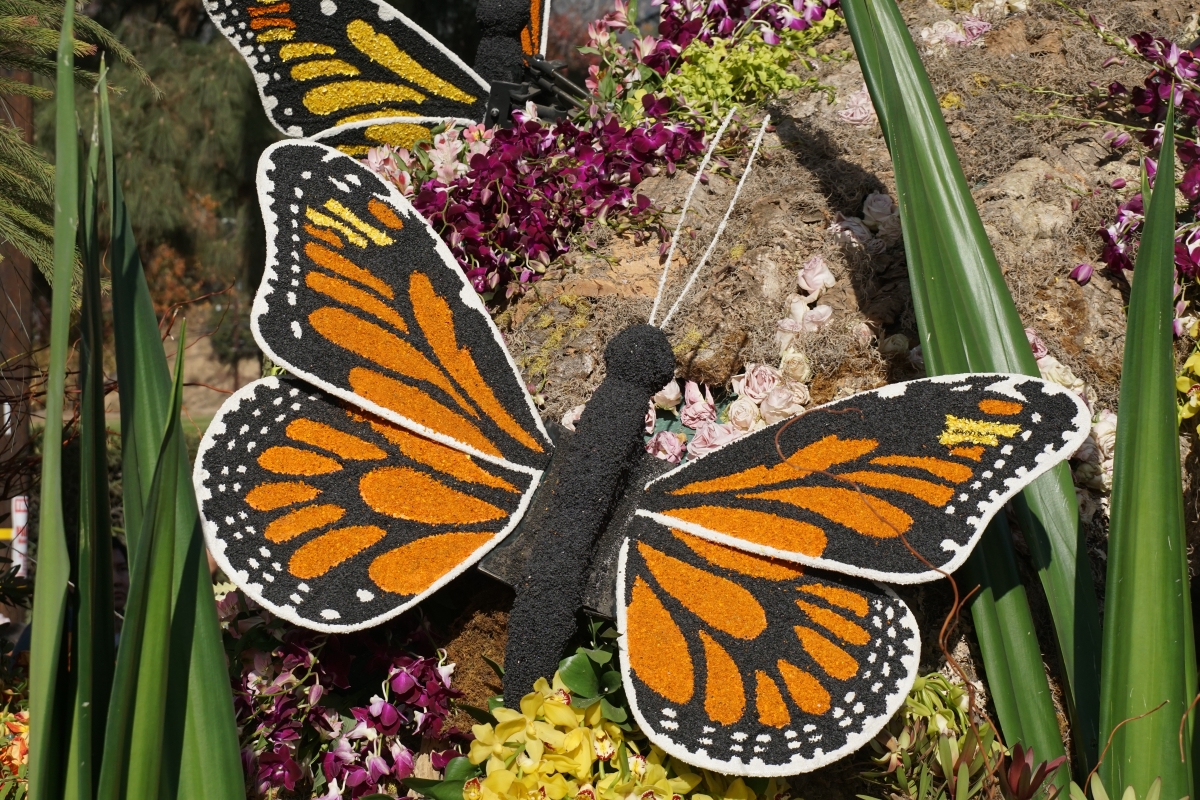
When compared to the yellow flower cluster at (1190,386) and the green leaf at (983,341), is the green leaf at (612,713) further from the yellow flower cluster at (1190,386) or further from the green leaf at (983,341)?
the yellow flower cluster at (1190,386)

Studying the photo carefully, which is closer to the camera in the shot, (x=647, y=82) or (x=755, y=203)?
(x=755, y=203)

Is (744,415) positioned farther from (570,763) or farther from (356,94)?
(356,94)

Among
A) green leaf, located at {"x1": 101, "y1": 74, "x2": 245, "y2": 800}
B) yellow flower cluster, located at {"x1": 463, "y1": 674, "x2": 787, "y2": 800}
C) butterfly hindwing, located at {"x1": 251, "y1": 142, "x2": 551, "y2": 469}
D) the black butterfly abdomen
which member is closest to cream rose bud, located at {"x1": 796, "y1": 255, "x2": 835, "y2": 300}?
the black butterfly abdomen

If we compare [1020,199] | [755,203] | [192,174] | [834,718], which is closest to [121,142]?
[192,174]

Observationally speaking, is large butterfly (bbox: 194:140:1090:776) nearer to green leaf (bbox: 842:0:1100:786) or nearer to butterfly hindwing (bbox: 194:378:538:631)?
butterfly hindwing (bbox: 194:378:538:631)

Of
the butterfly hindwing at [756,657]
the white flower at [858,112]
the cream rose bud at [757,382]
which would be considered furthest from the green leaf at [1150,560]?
the white flower at [858,112]

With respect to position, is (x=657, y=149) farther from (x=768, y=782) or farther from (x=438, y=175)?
(x=768, y=782)
